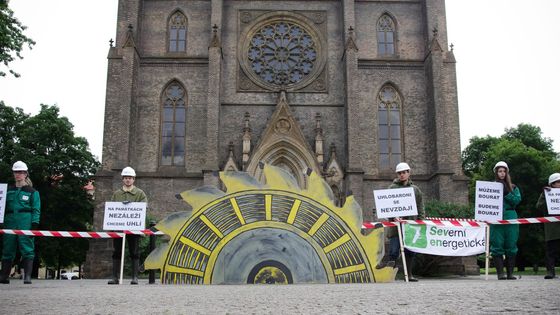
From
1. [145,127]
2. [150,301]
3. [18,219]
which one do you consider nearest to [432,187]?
[145,127]

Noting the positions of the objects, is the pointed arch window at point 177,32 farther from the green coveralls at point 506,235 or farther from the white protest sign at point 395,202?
the green coveralls at point 506,235

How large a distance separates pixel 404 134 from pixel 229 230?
64.0 ft

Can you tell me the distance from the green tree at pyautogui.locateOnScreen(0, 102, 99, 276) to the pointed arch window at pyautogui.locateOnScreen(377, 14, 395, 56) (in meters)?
18.5

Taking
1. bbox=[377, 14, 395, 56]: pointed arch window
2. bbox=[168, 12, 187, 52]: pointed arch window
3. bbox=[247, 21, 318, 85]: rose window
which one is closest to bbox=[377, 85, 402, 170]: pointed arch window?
bbox=[377, 14, 395, 56]: pointed arch window

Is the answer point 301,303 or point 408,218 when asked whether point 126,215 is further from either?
point 301,303

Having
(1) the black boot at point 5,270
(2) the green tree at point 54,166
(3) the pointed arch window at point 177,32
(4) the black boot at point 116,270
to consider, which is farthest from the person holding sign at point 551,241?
(2) the green tree at point 54,166

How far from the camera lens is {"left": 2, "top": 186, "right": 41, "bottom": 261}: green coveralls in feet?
31.8

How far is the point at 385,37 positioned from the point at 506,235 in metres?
19.2

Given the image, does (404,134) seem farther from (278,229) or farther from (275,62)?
(278,229)

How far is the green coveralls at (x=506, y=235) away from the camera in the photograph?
10.3 m

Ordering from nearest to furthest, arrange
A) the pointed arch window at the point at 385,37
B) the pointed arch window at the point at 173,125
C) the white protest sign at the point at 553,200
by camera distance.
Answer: the white protest sign at the point at 553,200 → the pointed arch window at the point at 173,125 → the pointed arch window at the point at 385,37

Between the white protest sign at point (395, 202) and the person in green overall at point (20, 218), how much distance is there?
598 cm

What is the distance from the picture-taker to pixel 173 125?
1049 inches

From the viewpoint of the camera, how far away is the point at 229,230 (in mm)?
8586
